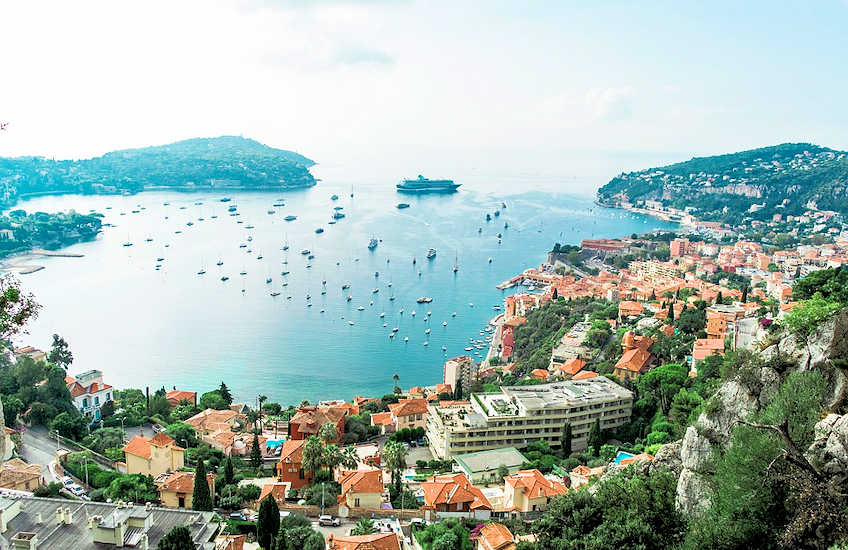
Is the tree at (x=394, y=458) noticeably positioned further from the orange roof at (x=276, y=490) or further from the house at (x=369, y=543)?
the house at (x=369, y=543)

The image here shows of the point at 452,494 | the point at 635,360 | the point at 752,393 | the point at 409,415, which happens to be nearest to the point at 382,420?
the point at 409,415

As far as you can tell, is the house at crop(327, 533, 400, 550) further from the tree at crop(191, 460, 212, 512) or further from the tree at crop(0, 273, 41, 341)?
the tree at crop(0, 273, 41, 341)

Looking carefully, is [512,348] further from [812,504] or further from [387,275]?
[812,504]

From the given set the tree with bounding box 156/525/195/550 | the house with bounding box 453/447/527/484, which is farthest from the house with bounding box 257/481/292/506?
the tree with bounding box 156/525/195/550

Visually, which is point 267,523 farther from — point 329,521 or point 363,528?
point 329,521

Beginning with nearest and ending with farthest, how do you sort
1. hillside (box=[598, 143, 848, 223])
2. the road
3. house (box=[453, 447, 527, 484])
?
house (box=[453, 447, 527, 484]) → the road → hillside (box=[598, 143, 848, 223])

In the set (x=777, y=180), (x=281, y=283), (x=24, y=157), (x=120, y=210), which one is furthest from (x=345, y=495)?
(x=24, y=157)

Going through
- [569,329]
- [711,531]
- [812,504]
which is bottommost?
[569,329]
